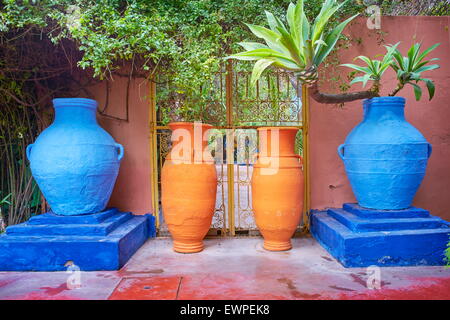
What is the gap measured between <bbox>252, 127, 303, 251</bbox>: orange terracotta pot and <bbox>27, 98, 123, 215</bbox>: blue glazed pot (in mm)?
1492

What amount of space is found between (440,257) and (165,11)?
3416 millimetres

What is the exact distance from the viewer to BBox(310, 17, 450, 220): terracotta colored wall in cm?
401

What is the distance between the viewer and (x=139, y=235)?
12.0 feet

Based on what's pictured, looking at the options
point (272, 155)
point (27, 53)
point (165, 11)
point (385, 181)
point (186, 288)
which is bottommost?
point (186, 288)

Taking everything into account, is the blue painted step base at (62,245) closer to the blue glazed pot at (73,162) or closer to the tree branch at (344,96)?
the blue glazed pot at (73,162)

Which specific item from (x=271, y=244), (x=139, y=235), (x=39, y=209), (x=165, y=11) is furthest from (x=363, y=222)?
(x=39, y=209)

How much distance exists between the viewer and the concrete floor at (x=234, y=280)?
96.0 inches

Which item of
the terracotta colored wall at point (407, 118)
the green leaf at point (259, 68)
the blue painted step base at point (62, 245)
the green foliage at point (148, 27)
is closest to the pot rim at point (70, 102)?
the green foliage at point (148, 27)

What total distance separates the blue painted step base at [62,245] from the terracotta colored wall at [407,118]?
2.28 metres

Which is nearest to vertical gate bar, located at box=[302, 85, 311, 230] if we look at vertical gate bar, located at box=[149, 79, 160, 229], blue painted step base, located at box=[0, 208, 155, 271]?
vertical gate bar, located at box=[149, 79, 160, 229]

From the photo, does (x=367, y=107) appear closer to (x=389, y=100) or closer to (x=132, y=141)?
(x=389, y=100)

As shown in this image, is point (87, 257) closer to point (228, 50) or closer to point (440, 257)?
point (228, 50)

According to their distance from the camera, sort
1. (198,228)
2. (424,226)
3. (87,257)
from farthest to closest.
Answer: (198,228) < (424,226) < (87,257)

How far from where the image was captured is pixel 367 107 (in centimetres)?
350
